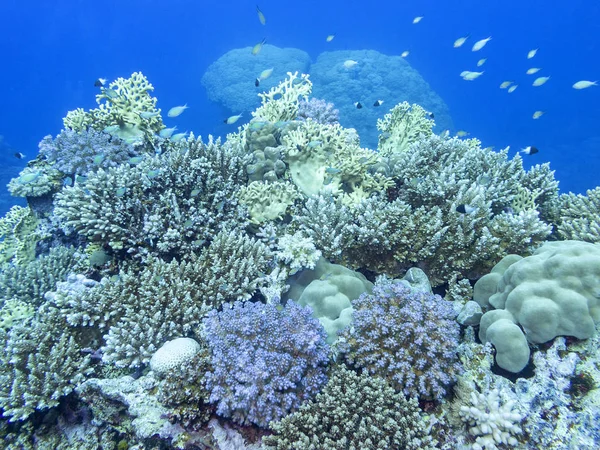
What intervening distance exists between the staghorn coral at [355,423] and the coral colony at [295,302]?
2 centimetres

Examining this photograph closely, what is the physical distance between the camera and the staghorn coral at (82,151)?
6.04 m

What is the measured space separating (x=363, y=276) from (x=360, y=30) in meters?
117

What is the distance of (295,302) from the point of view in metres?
4.38

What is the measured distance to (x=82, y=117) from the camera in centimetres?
696

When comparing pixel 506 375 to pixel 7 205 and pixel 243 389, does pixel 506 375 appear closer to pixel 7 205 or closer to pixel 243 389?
pixel 243 389

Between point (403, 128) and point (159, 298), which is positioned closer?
point (159, 298)

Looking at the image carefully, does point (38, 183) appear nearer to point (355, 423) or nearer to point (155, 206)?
point (155, 206)

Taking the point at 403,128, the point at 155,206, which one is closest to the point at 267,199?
the point at 155,206

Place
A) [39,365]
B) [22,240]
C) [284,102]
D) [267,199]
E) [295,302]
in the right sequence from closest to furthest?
[39,365]
[295,302]
[267,199]
[22,240]
[284,102]

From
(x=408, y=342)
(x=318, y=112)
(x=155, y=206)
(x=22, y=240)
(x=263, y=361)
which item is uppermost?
(x=318, y=112)

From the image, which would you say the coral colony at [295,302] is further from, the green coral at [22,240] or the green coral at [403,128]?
the green coral at [403,128]

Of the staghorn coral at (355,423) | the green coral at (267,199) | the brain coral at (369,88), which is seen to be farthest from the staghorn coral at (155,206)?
the brain coral at (369,88)

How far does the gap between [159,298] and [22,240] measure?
4.60 m

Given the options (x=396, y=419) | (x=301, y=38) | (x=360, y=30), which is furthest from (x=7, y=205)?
(x=360, y=30)
